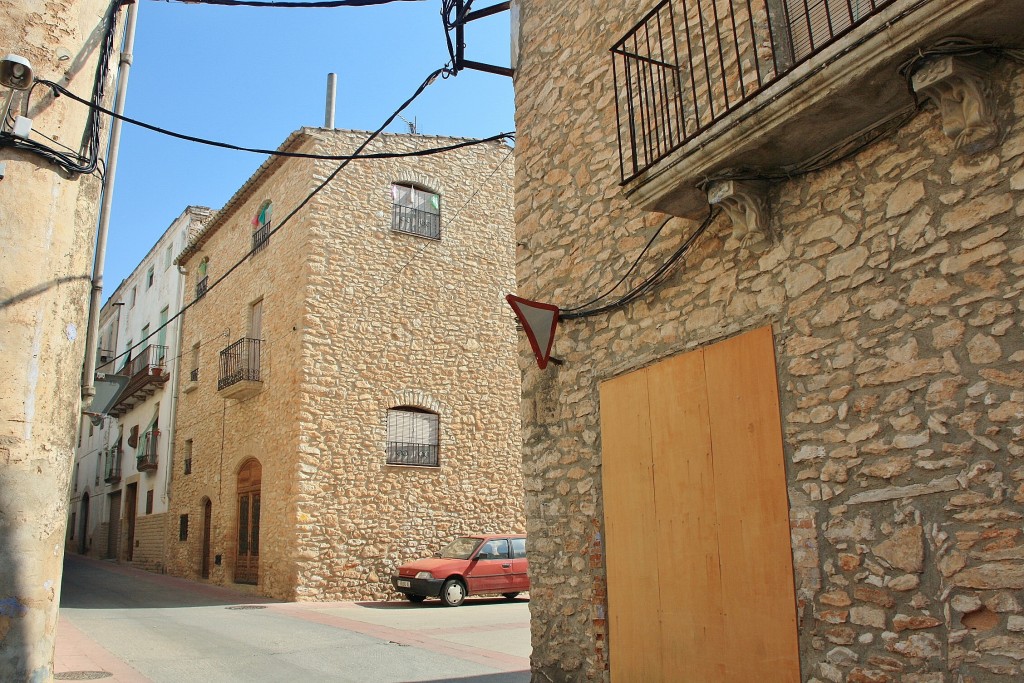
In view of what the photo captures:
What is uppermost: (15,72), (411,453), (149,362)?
(149,362)

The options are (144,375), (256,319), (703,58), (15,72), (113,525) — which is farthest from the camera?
(113,525)

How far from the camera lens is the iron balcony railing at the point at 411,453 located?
16.2 m

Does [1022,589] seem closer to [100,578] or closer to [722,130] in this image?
[722,130]

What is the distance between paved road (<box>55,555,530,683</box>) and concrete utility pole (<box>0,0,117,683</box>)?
329cm

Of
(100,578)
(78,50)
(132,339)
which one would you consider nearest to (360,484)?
(100,578)

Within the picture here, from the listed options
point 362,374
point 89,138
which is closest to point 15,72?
point 89,138

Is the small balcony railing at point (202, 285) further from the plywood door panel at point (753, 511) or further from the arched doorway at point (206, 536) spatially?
the plywood door panel at point (753, 511)

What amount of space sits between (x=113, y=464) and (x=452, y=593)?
2011 cm

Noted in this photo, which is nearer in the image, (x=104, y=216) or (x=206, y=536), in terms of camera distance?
(x=104, y=216)

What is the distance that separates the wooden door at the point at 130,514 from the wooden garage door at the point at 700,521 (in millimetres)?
25212

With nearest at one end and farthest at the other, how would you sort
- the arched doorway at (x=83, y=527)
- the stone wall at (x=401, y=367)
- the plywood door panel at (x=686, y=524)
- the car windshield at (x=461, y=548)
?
the plywood door panel at (x=686, y=524) → the car windshield at (x=461, y=548) → the stone wall at (x=401, y=367) → the arched doorway at (x=83, y=527)

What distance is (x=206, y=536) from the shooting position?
19797 mm

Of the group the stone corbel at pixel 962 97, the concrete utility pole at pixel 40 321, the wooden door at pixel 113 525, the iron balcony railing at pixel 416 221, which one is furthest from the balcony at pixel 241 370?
the stone corbel at pixel 962 97

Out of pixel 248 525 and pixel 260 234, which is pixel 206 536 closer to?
pixel 248 525
